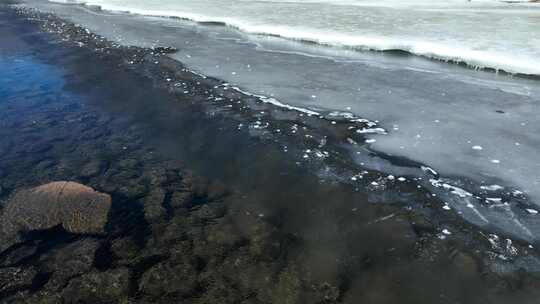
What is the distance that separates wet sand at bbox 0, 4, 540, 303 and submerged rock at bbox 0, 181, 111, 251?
16cm

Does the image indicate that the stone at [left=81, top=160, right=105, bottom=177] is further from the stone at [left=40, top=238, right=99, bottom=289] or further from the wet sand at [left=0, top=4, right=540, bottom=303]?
the stone at [left=40, top=238, right=99, bottom=289]

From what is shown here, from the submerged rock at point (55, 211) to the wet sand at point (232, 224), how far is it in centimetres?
16

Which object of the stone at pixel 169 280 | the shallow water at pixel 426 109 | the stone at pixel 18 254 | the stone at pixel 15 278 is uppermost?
the shallow water at pixel 426 109

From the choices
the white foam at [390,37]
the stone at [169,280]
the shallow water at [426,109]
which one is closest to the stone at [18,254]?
the stone at [169,280]

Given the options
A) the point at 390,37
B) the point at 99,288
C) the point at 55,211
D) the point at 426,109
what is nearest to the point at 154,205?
the point at 55,211

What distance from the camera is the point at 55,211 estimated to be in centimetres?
599

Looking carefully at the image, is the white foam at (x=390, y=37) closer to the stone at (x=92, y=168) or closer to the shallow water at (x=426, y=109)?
the shallow water at (x=426, y=109)

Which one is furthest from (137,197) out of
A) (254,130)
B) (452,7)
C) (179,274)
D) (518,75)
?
(452,7)

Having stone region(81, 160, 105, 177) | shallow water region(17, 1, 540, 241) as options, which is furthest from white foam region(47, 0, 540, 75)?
stone region(81, 160, 105, 177)

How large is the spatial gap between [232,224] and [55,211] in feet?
8.47

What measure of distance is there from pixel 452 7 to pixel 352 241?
72.5 feet

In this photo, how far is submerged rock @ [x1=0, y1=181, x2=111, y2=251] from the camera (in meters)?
5.79

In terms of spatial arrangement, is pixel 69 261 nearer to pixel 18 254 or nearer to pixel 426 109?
pixel 18 254

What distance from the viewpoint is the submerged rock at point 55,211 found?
228 inches
